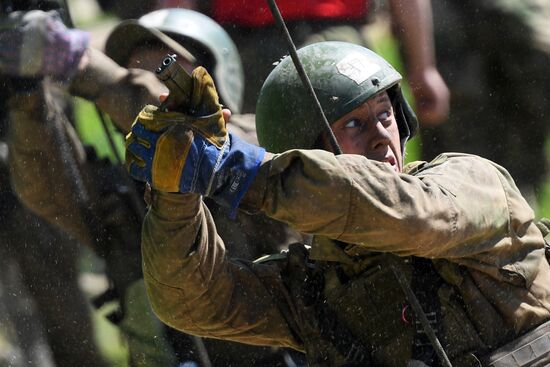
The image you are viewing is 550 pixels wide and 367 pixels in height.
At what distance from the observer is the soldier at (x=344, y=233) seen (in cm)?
350

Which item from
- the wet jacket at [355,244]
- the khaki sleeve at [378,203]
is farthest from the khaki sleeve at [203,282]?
the khaki sleeve at [378,203]

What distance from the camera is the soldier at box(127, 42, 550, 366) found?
350 cm

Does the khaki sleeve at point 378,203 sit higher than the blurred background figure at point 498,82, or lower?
higher

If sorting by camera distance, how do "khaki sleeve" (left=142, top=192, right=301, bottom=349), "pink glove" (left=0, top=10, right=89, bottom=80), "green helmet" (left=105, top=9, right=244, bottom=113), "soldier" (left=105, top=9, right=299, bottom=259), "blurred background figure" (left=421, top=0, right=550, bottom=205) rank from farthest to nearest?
"blurred background figure" (left=421, top=0, right=550, bottom=205), "green helmet" (left=105, top=9, right=244, bottom=113), "soldier" (left=105, top=9, right=299, bottom=259), "pink glove" (left=0, top=10, right=89, bottom=80), "khaki sleeve" (left=142, top=192, right=301, bottom=349)

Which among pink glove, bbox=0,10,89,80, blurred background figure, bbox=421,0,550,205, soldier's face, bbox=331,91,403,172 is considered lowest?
blurred background figure, bbox=421,0,550,205

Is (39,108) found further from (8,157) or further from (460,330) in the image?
(460,330)

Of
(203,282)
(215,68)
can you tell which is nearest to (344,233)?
(203,282)

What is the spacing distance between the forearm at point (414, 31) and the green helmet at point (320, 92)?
2126 millimetres

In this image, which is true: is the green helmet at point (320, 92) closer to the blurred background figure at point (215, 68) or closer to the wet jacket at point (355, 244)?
the wet jacket at point (355, 244)

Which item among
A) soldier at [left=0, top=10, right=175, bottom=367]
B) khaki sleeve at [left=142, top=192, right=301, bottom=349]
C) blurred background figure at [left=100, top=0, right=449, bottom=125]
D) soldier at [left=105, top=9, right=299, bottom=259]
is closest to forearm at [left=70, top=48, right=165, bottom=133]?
soldier at [left=0, top=10, right=175, bottom=367]

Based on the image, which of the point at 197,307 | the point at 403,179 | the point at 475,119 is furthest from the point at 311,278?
the point at 475,119

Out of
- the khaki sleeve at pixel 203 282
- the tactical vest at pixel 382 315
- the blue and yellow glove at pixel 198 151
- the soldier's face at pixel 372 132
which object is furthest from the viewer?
the soldier's face at pixel 372 132

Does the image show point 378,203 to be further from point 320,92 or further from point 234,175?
point 320,92

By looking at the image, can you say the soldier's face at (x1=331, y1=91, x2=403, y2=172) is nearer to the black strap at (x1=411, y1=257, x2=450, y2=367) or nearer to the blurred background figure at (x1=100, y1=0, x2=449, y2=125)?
the black strap at (x1=411, y1=257, x2=450, y2=367)
